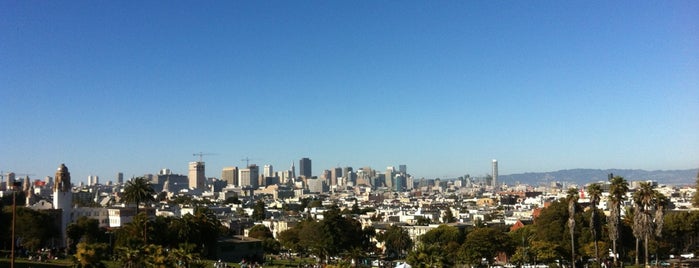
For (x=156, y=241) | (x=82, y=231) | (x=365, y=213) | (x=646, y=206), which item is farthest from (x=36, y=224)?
(x=365, y=213)

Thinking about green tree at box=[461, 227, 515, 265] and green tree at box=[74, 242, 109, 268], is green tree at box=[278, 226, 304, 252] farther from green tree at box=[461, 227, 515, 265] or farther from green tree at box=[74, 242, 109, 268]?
green tree at box=[74, 242, 109, 268]

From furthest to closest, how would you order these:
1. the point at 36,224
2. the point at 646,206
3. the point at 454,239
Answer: the point at 454,239 < the point at 36,224 < the point at 646,206

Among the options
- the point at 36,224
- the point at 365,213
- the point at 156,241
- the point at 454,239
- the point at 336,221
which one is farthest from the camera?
the point at 365,213

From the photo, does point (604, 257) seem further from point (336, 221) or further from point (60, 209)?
point (60, 209)

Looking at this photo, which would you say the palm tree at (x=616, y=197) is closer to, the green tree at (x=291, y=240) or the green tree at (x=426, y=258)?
the green tree at (x=426, y=258)

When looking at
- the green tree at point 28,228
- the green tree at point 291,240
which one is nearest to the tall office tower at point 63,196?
the green tree at point 28,228

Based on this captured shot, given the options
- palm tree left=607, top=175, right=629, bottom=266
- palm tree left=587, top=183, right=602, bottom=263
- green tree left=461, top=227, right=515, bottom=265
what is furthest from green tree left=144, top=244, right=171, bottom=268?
palm tree left=587, top=183, right=602, bottom=263

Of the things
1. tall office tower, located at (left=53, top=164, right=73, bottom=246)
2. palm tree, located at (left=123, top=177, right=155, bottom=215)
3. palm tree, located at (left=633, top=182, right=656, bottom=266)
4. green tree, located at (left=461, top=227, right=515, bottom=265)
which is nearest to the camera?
palm tree, located at (left=633, top=182, right=656, bottom=266)

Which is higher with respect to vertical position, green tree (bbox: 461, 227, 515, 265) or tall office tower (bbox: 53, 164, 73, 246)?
tall office tower (bbox: 53, 164, 73, 246)
